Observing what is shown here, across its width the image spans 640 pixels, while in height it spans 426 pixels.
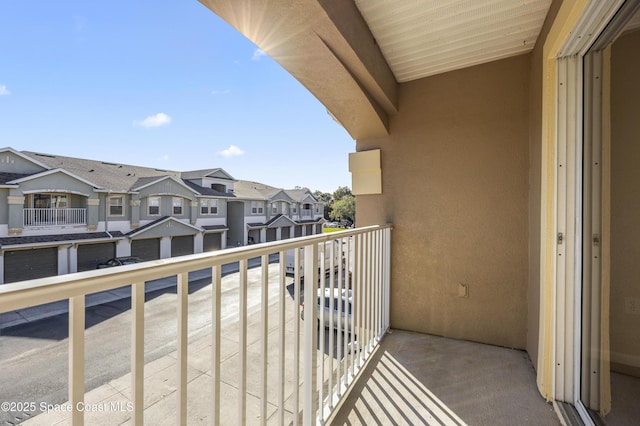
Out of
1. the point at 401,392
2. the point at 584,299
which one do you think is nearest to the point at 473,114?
the point at 584,299

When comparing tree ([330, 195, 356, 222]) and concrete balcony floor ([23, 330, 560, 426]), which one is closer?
concrete balcony floor ([23, 330, 560, 426])

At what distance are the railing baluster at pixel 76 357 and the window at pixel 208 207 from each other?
51.2 feet

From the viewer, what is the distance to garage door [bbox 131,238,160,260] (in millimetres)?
12398

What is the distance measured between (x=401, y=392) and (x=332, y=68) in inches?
81.6

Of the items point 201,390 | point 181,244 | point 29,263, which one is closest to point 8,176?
point 29,263

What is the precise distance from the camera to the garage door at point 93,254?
10.8 metres

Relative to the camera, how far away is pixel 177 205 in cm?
1391

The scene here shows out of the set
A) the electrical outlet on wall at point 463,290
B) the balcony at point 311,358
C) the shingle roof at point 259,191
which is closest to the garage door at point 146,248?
the shingle roof at point 259,191

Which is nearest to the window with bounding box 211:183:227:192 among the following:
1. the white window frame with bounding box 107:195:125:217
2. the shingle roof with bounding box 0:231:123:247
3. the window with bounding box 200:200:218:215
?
the window with bounding box 200:200:218:215

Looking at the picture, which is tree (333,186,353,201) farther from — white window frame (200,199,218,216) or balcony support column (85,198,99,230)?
balcony support column (85,198,99,230)

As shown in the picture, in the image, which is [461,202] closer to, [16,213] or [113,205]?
[16,213]

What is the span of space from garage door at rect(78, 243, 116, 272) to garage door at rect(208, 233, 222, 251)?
440 cm

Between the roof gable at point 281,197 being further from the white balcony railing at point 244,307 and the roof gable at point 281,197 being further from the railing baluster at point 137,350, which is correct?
the railing baluster at point 137,350

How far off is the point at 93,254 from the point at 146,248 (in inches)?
80.3
